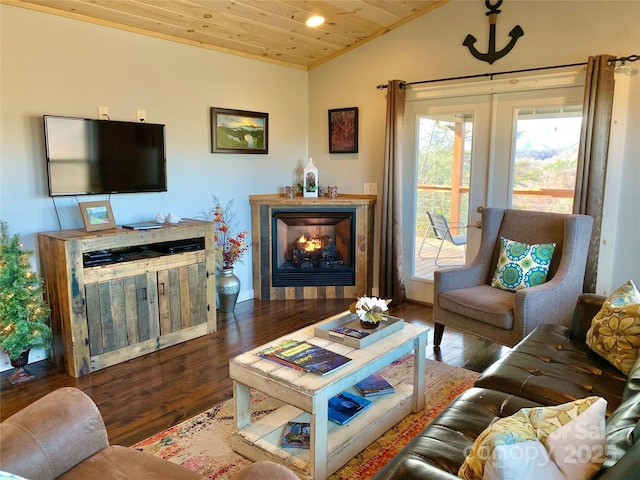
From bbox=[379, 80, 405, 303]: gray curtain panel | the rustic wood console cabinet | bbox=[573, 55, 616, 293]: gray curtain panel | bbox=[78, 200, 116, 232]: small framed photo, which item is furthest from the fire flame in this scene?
bbox=[573, 55, 616, 293]: gray curtain panel

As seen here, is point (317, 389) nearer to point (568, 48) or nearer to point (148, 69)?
point (148, 69)

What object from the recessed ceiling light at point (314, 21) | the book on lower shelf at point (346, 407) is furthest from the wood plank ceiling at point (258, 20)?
the book on lower shelf at point (346, 407)

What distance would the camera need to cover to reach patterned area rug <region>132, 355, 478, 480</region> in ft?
7.16

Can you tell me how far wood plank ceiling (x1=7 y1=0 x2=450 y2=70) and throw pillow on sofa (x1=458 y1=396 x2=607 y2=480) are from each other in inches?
135

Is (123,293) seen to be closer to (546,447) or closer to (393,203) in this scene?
(393,203)

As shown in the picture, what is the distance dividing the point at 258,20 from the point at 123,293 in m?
2.42

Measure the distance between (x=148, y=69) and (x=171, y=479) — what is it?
3325mm

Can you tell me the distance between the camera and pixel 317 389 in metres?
1.91

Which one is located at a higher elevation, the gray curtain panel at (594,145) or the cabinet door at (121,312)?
the gray curtain panel at (594,145)

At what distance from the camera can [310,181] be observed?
5.04 meters

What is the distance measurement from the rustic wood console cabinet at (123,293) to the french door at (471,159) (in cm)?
207

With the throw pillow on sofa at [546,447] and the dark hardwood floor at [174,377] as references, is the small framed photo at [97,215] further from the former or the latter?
the throw pillow on sofa at [546,447]

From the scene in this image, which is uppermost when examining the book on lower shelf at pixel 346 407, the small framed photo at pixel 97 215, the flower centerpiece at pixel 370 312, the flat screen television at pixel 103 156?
the flat screen television at pixel 103 156

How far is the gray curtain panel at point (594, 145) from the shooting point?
3385 millimetres
